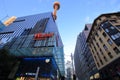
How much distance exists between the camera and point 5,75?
26781 millimetres

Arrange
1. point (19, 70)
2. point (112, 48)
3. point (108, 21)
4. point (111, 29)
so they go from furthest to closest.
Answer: point (108, 21), point (111, 29), point (112, 48), point (19, 70)

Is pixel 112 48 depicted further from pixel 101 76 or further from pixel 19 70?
pixel 19 70

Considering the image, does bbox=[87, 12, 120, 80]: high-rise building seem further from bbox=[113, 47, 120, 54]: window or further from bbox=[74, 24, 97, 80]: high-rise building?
bbox=[74, 24, 97, 80]: high-rise building

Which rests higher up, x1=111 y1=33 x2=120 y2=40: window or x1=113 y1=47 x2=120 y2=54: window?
x1=111 y1=33 x2=120 y2=40: window

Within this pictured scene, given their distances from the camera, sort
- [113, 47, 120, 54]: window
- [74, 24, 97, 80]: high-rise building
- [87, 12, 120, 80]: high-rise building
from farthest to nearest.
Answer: [74, 24, 97, 80]: high-rise building < [87, 12, 120, 80]: high-rise building < [113, 47, 120, 54]: window

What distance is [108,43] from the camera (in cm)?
3538

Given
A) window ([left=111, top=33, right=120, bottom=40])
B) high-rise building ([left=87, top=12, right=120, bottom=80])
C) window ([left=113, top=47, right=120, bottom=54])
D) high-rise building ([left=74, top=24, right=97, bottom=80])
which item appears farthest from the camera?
high-rise building ([left=74, top=24, right=97, bottom=80])

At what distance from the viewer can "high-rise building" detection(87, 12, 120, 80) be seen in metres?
31.3

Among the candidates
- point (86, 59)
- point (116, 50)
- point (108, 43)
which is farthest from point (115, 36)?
point (86, 59)

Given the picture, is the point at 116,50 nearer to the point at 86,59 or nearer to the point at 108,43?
the point at 108,43

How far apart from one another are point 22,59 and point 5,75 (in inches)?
241

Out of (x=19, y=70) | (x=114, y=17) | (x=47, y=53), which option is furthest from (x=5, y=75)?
(x=114, y=17)

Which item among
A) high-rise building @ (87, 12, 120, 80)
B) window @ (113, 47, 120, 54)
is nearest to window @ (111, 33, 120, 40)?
high-rise building @ (87, 12, 120, 80)

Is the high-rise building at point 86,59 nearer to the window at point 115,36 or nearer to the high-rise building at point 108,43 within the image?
the high-rise building at point 108,43
